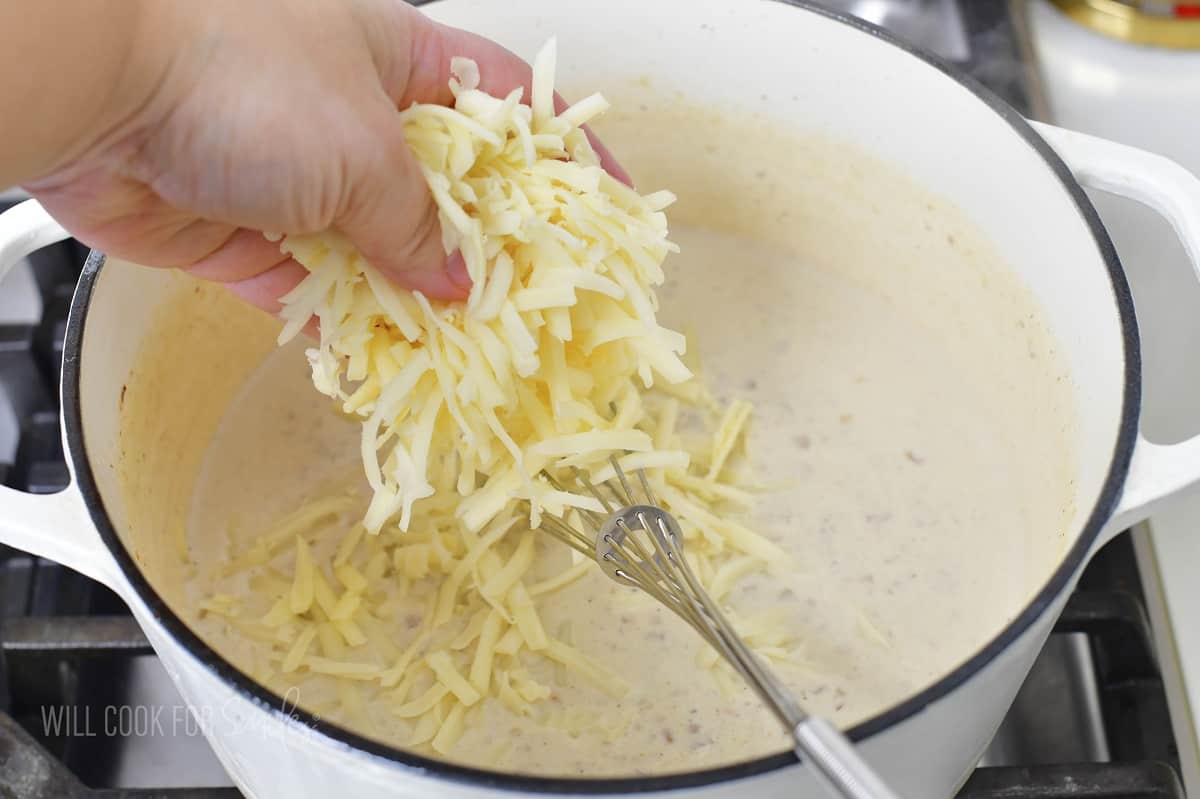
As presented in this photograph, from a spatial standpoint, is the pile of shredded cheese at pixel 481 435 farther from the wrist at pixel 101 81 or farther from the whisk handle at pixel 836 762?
the whisk handle at pixel 836 762

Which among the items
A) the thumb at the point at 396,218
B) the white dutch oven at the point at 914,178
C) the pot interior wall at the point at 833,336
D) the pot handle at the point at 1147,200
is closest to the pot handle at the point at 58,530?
the white dutch oven at the point at 914,178

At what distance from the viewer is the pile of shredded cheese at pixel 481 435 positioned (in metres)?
0.79

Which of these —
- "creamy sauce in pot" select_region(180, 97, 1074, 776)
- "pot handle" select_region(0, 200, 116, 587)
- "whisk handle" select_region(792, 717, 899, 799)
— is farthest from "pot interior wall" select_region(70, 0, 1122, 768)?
"whisk handle" select_region(792, 717, 899, 799)

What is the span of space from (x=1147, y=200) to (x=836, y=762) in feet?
1.74

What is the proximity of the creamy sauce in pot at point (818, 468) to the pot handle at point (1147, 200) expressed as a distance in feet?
0.54

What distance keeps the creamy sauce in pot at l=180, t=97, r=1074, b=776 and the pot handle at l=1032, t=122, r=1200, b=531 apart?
0.54 feet

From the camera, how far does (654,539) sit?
31.7 inches

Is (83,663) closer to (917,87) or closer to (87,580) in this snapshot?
(87,580)

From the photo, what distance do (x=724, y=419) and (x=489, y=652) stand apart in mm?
324

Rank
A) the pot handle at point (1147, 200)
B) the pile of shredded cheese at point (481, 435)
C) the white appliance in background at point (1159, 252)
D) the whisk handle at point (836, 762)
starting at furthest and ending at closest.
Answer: the white appliance in background at point (1159, 252), the pile of shredded cheese at point (481, 435), the pot handle at point (1147, 200), the whisk handle at point (836, 762)

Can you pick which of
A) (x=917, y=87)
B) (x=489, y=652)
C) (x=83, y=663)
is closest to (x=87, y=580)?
(x=83, y=663)

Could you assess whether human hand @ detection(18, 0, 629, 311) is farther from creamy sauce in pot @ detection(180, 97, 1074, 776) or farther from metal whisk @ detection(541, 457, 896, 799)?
creamy sauce in pot @ detection(180, 97, 1074, 776)

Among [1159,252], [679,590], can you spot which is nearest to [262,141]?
[679,590]

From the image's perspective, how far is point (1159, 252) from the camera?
1.13 m
